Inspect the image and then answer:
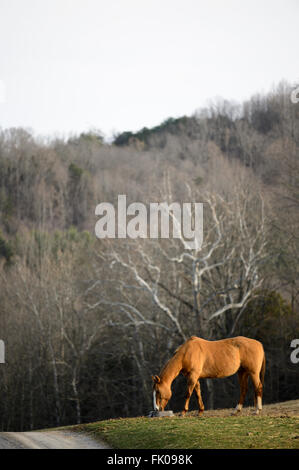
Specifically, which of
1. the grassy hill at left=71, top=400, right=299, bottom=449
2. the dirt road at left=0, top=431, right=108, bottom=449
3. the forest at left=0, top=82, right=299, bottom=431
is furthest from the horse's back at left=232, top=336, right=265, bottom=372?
the forest at left=0, top=82, right=299, bottom=431

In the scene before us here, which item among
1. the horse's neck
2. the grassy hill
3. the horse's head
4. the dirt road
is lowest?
the dirt road

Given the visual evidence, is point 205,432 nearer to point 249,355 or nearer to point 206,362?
point 206,362

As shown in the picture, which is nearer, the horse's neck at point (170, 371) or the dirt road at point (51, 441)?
the dirt road at point (51, 441)

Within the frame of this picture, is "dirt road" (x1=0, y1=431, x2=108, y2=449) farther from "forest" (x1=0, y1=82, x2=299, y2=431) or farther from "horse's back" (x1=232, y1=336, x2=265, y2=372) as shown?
"forest" (x1=0, y1=82, x2=299, y2=431)

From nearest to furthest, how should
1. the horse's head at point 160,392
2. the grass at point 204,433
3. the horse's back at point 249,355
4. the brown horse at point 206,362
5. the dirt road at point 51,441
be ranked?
the grass at point 204,433 → the dirt road at point 51,441 → the horse's head at point 160,392 → the brown horse at point 206,362 → the horse's back at point 249,355

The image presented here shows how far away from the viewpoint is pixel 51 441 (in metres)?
12.3

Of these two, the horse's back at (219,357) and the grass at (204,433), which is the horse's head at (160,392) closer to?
the grass at (204,433)

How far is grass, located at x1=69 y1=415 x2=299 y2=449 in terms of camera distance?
9.88 meters

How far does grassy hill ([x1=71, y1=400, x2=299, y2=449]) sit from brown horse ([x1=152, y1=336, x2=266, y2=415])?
0.57 m

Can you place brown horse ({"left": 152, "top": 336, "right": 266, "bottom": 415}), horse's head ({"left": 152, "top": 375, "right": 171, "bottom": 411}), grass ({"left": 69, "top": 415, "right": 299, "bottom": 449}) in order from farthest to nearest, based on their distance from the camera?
brown horse ({"left": 152, "top": 336, "right": 266, "bottom": 415}) → horse's head ({"left": 152, "top": 375, "right": 171, "bottom": 411}) → grass ({"left": 69, "top": 415, "right": 299, "bottom": 449})

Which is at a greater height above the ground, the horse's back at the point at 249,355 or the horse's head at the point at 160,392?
the horse's back at the point at 249,355

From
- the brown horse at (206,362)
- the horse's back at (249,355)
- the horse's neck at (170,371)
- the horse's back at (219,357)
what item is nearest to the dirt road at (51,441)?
the brown horse at (206,362)

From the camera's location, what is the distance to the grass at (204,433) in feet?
32.4

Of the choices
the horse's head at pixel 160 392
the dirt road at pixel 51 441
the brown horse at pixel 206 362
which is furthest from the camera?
the brown horse at pixel 206 362
